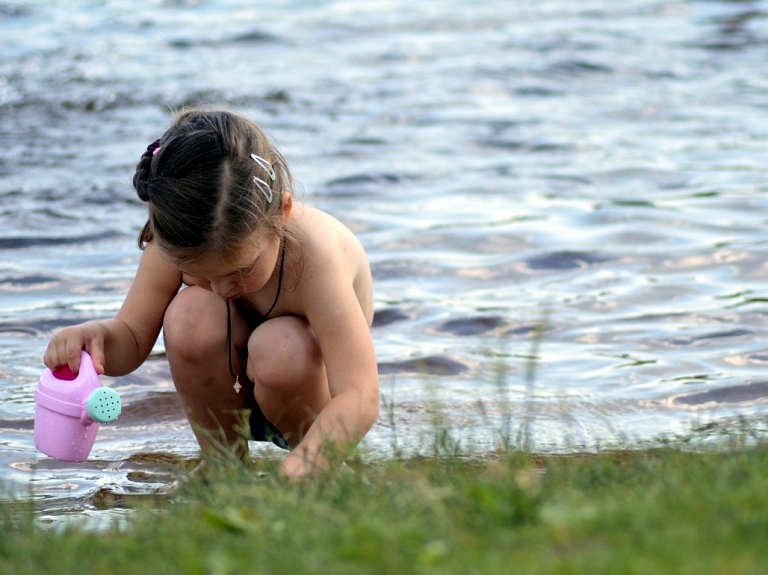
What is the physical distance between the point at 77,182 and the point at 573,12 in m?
9.83

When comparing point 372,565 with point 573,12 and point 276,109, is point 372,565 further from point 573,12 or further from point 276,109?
point 573,12

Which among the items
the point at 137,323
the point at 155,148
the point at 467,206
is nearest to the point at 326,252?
the point at 155,148

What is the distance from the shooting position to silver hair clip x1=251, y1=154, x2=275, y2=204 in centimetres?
312

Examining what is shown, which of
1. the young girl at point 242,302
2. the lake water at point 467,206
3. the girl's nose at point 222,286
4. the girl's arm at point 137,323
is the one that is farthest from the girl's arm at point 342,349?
the girl's arm at point 137,323

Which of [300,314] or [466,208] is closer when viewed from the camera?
[300,314]

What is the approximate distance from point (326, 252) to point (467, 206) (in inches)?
150

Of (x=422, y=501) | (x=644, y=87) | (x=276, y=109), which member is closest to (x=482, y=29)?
(x=644, y=87)

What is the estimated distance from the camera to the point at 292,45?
45.8 feet

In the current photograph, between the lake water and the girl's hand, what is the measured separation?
35 centimetres

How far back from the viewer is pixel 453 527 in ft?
6.51

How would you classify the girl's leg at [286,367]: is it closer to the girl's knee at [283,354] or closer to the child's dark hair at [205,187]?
the girl's knee at [283,354]

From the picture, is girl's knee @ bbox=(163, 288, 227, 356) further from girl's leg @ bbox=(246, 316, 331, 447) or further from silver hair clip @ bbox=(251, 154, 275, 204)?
silver hair clip @ bbox=(251, 154, 275, 204)

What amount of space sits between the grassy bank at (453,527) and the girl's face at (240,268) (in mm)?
752

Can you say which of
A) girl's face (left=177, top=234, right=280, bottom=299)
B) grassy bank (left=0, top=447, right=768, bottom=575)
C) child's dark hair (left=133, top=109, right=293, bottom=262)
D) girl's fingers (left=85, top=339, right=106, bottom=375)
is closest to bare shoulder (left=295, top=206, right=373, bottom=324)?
girl's face (left=177, top=234, right=280, bottom=299)
